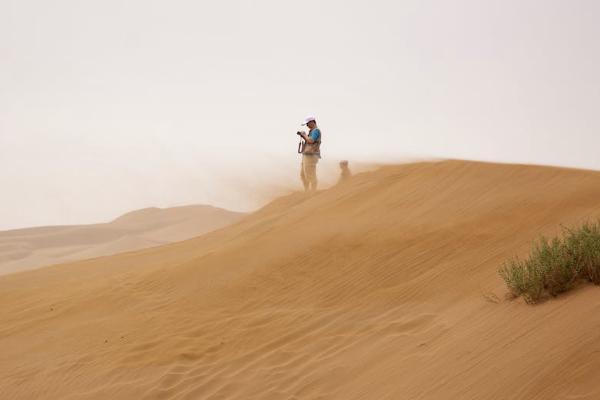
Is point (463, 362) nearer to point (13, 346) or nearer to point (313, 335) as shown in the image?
point (313, 335)

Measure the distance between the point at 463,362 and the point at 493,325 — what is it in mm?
581

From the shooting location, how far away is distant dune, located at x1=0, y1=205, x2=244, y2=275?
2952 centimetres

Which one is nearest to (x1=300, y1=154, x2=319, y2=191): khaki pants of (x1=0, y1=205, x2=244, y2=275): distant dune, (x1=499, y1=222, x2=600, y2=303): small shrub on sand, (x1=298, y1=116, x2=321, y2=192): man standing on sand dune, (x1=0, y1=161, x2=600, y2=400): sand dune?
(x1=298, y1=116, x2=321, y2=192): man standing on sand dune

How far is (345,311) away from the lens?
8.18 m

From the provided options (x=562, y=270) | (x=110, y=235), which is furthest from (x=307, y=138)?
(x=110, y=235)

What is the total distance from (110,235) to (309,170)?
69.0 feet

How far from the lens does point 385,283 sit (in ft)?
28.9

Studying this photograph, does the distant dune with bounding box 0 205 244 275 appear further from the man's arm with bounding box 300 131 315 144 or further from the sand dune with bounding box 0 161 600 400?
the sand dune with bounding box 0 161 600 400

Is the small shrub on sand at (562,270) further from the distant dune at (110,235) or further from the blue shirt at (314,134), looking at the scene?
the distant dune at (110,235)

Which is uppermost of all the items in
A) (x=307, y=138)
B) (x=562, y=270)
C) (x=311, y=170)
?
(x=307, y=138)

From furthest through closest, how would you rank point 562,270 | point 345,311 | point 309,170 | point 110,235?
point 110,235
point 309,170
point 345,311
point 562,270

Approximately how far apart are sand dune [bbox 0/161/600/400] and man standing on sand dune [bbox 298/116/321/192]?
1.98 meters

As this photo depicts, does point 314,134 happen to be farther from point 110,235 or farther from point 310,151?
point 110,235

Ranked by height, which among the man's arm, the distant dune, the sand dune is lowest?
the sand dune
